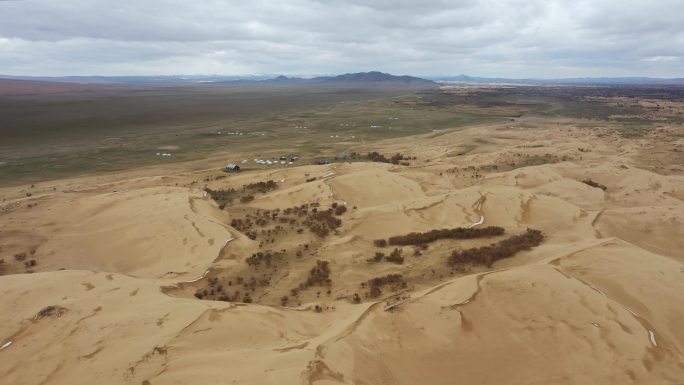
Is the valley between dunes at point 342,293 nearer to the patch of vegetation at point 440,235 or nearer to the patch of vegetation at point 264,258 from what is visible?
the patch of vegetation at point 264,258

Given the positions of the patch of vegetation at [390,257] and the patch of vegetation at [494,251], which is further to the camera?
the patch of vegetation at [390,257]

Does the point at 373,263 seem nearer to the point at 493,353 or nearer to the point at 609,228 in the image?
the point at 493,353

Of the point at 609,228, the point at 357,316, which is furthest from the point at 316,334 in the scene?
the point at 609,228

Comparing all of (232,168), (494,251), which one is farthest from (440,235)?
(232,168)

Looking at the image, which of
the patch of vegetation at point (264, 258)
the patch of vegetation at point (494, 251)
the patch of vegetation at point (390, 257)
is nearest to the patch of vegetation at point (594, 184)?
the patch of vegetation at point (494, 251)

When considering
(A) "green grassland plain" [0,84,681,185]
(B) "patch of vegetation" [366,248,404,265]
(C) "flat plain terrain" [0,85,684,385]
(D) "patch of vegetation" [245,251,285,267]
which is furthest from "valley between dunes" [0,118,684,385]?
(A) "green grassland plain" [0,84,681,185]

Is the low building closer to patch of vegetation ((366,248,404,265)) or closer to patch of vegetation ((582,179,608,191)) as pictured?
patch of vegetation ((366,248,404,265))
